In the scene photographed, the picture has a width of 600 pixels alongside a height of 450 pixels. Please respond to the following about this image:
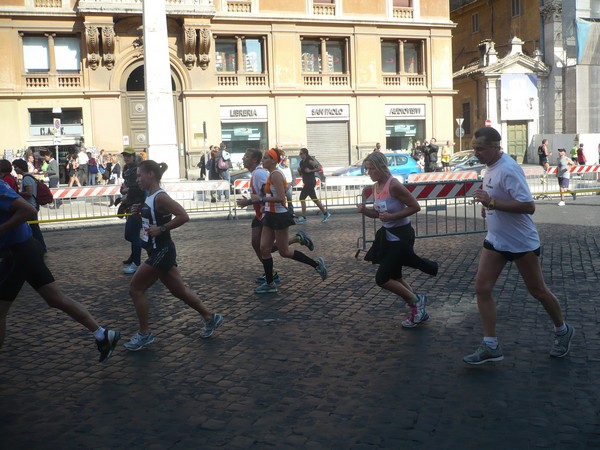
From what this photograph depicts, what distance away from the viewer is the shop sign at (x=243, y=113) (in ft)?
121

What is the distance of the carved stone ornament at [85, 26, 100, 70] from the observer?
33.5 meters

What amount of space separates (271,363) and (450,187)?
8197 millimetres

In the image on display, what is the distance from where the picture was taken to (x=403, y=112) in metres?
40.4

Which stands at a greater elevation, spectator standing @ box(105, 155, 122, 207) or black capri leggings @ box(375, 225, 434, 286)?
spectator standing @ box(105, 155, 122, 207)

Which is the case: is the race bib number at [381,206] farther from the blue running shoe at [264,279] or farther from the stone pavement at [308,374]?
the blue running shoe at [264,279]

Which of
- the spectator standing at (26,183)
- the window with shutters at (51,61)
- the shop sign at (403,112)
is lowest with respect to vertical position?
the spectator standing at (26,183)

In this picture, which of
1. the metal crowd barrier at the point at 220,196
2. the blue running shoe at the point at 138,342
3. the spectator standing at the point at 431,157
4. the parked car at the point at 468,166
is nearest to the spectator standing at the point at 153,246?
the blue running shoe at the point at 138,342

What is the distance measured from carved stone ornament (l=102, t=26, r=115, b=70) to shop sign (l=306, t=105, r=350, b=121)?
32.5 feet

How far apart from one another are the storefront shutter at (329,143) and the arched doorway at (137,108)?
6695mm

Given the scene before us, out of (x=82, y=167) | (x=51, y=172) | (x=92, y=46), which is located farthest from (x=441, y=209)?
(x=92, y=46)

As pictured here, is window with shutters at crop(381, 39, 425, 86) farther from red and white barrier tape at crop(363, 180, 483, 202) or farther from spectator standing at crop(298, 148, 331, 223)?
red and white barrier tape at crop(363, 180, 483, 202)

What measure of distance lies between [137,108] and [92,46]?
358 centimetres

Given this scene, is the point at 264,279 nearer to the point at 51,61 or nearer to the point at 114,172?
the point at 114,172

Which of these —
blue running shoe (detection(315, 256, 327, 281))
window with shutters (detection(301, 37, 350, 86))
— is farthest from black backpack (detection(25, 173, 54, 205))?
window with shutters (detection(301, 37, 350, 86))
